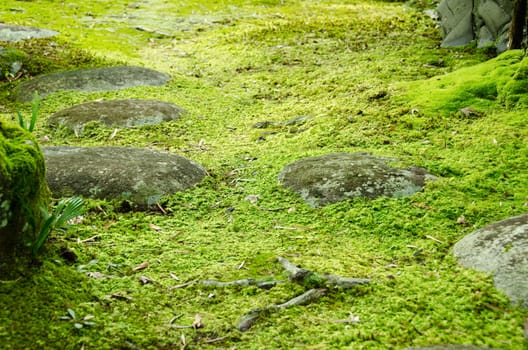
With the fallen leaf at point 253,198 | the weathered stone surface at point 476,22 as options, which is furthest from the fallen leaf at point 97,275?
the weathered stone surface at point 476,22

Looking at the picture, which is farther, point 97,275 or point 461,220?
point 461,220

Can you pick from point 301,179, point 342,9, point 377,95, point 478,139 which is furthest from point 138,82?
point 342,9

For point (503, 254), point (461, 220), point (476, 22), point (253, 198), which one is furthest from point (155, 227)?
point (476, 22)

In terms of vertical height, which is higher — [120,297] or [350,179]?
[350,179]

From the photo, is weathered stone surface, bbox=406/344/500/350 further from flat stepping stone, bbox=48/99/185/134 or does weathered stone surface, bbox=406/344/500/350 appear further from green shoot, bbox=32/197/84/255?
flat stepping stone, bbox=48/99/185/134

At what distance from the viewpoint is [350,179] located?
470 centimetres

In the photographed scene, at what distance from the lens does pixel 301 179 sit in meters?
4.99

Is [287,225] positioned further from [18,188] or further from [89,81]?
[89,81]

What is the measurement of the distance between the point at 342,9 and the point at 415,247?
13.6m

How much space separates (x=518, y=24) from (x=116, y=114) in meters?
6.20

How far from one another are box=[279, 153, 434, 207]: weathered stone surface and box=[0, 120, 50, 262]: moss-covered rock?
7.95ft

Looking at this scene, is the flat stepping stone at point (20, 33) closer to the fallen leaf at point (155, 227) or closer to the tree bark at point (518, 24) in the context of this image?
the fallen leaf at point (155, 227)

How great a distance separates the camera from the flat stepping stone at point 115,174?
184 inches

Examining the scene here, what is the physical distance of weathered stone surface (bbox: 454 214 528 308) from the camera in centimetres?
306
